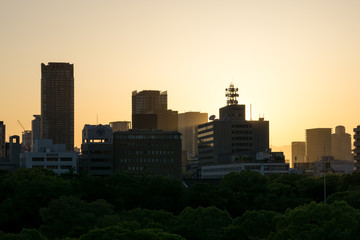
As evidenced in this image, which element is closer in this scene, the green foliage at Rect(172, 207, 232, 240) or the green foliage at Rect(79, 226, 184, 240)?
the green foliage at Rect(79, 226, 184, 240)

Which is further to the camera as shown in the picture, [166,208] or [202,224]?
[166,208]

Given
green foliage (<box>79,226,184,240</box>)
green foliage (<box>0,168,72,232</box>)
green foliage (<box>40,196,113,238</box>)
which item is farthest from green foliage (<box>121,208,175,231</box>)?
green foliage (<box>79,226,184,240</box>)

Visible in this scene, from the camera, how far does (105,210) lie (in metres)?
123

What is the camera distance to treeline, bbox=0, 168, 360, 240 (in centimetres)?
9619

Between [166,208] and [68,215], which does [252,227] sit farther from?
[166,208]

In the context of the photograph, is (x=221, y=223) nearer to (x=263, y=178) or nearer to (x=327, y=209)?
(x=327, y=209)

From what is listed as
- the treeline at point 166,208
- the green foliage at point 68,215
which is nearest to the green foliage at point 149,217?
the treeline at point 166,208

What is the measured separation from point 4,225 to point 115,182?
4257cm

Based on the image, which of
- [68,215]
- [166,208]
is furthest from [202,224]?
[166,208]

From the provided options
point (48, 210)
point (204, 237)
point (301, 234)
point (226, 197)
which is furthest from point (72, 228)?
point (226, 197)

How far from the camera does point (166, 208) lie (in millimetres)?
160000

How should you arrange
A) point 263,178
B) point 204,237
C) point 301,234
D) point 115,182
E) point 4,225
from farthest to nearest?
point 263,178 < point 115,182 < point 4,225 < point 204,237 < point 301,234

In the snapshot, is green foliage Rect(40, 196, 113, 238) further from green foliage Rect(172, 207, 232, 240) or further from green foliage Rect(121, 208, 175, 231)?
green foliage Rect(172, 207, 232, 240)

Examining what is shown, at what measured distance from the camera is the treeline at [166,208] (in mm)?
96188
